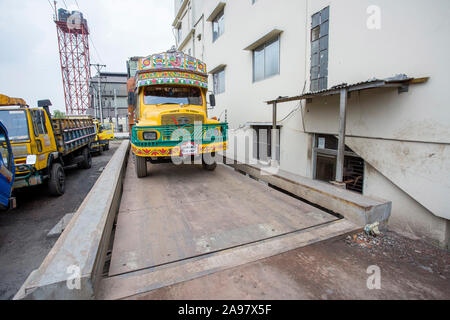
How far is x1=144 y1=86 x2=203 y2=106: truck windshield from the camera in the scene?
6.23 metres

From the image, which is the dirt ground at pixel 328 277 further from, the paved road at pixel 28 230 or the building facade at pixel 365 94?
the paved road at pixel 28 230

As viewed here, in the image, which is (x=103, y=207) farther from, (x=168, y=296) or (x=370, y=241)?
(x=370, y=241)

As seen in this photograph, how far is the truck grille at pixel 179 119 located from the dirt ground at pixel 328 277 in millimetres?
3728

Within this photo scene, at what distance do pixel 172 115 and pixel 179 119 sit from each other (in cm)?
18

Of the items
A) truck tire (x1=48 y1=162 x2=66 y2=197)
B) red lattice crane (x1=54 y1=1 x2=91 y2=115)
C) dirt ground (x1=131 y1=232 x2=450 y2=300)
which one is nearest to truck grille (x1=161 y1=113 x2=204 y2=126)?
truck tire (x1=48 y1=162 x2=66 y2=197)

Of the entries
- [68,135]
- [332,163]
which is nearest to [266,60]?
[332,163]

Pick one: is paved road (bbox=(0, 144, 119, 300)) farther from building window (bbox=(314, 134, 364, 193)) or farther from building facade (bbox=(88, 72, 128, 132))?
building facade (bbox=(88, 72, 128, 132))

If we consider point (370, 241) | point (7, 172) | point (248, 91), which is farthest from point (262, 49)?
point (7, 172)

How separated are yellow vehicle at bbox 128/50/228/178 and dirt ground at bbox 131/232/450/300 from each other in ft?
11.1

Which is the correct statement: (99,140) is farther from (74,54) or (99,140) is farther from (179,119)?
(74,54)

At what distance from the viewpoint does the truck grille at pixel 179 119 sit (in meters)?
5.21

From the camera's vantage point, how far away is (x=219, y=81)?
41.9ft

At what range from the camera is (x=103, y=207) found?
10.7ft
